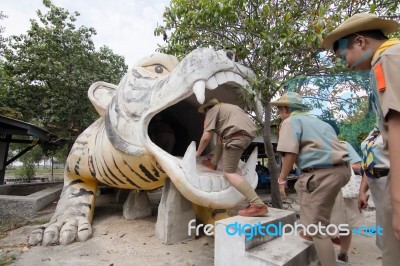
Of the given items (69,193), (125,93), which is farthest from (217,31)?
(69,193)

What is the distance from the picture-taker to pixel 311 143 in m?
2.15

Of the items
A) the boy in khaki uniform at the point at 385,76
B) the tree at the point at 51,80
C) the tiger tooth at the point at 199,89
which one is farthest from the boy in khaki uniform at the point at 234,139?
the tree at the point at 51,80

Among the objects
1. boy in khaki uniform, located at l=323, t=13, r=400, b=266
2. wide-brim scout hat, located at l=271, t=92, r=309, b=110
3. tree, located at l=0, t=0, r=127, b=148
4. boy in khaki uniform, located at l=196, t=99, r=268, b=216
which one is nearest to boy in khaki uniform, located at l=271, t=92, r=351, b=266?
wide-brim scout hat, located at l=271, t=92, r=309, b=110

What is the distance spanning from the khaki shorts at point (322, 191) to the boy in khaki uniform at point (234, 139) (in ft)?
1.91

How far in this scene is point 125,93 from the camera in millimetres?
3279

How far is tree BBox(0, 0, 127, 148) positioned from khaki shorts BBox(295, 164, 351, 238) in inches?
308

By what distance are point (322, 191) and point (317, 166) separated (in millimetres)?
193

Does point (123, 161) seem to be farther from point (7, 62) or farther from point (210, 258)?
point (7, 62)

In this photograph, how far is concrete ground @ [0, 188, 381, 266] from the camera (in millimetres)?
2730

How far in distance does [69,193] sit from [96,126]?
1.10 m

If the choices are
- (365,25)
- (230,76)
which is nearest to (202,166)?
(230,76)

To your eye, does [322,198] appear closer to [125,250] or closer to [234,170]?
[234,170]

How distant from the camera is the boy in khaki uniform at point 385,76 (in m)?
1.00

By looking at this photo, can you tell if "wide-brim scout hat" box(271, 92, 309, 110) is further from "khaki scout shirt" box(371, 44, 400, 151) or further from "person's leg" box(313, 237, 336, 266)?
"khaki scout shirt" box(371, 44, 400, 151)
